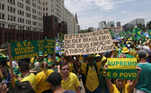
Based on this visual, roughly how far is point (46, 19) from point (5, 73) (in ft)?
187

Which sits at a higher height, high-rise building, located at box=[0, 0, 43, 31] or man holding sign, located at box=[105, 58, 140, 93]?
high-rise building, located at box=[0, 0, 43, 31]

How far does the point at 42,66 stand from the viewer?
432 cm

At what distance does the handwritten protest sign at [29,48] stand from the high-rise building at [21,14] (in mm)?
33384

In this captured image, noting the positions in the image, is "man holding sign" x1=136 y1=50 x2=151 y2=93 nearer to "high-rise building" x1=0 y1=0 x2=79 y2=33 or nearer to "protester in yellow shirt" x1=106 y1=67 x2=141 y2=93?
"protester in yellow shirt" x1=106 y1=67 x2=141 y2=93

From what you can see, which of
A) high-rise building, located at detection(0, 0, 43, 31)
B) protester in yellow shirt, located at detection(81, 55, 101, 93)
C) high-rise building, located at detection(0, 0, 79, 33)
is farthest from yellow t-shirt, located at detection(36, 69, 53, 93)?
high-rise building, located at detection(0, 0, 43, 31)

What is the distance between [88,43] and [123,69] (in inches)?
65.9

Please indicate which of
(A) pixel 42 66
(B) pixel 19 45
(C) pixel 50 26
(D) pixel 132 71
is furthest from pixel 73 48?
(C) pixel 50 26

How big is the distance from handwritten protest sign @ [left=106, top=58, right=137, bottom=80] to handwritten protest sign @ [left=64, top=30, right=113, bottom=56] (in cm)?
112

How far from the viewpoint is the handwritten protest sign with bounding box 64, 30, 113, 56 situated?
4.57 meters

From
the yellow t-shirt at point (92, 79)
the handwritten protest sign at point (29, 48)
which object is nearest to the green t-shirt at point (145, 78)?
the yellow t-shirt at point (92, 79)

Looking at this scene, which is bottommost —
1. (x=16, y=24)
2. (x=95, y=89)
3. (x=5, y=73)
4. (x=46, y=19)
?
(x=95, y=89)

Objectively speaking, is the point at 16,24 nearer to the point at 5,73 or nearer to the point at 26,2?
the point at 26,2

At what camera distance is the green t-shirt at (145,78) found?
330 cm

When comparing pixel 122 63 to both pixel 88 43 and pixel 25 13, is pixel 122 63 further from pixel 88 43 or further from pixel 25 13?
pixel 25 13
